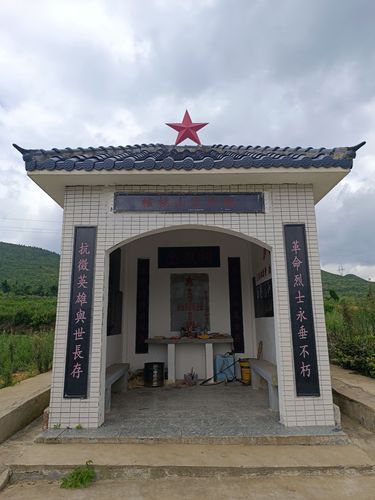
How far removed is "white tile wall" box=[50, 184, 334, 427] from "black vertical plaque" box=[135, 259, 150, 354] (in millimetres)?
2650

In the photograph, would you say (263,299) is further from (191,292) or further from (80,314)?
(80,314)

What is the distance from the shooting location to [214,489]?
2.79 meters

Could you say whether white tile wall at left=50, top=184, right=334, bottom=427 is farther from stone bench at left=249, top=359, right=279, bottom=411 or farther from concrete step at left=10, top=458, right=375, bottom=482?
concrete step at left=10, top=458, right=375, bottom=482

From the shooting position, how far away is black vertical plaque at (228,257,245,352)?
665cm

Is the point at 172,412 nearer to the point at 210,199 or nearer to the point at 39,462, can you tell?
the point at 39,462

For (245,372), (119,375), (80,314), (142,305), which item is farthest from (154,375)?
(80,314)

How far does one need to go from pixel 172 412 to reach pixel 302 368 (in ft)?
5.88

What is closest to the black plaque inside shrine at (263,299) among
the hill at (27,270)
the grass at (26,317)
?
the grass at (26,317)

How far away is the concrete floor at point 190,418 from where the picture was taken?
11.8 feet

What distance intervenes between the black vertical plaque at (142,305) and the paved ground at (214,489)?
12.2ft

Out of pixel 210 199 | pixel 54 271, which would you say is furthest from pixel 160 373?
pixel 54 271

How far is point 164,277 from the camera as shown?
7008mm

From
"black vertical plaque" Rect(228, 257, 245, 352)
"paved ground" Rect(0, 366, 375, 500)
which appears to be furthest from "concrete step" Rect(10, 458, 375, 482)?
"black vertical plaque" Rect(228, 257, 245, 352)

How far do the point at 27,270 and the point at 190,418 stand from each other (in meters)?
36.7
